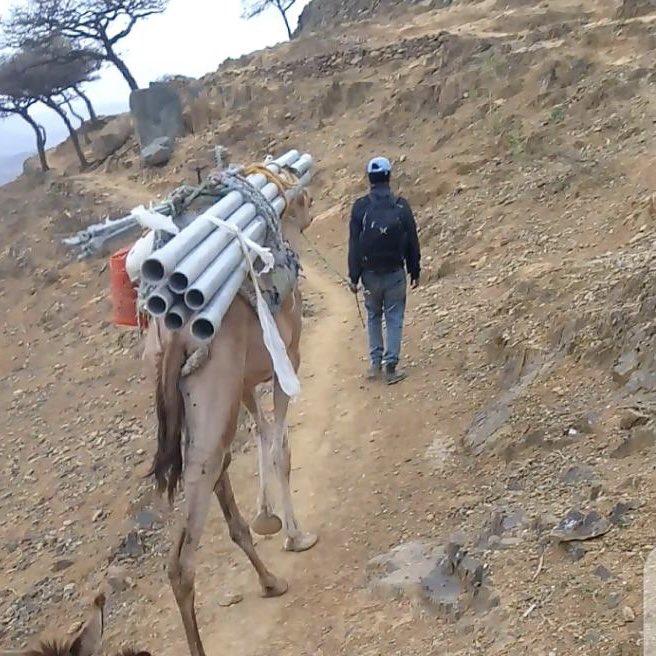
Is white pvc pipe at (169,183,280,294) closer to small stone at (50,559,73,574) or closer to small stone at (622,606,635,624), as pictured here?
small stone at (622,606,635,624)

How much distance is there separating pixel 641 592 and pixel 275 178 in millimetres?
3554

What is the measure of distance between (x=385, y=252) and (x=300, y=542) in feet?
8.81

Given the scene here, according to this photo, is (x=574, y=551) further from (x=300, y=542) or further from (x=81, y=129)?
(x=81, y=129)

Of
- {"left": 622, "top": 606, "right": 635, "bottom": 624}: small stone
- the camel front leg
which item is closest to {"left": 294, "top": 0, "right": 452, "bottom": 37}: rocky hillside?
the camel front leg

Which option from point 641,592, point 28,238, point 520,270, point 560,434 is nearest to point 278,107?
point 28,238

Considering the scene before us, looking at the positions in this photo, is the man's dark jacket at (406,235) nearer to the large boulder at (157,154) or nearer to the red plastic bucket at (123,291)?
the red plastic bucket at (123,291)

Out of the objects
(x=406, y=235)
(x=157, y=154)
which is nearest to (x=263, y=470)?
(x=406, y=235)

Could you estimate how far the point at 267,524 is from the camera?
5.40 m

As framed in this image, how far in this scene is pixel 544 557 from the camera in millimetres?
4172

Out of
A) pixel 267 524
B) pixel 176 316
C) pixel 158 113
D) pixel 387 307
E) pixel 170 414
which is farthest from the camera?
pixel 158 113

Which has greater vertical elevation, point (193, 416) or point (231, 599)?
point (193, 416)

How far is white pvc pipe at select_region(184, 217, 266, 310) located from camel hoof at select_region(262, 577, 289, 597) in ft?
6.40

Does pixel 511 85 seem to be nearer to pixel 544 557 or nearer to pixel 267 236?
pixel 267 236

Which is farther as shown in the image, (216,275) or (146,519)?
(146,519)
